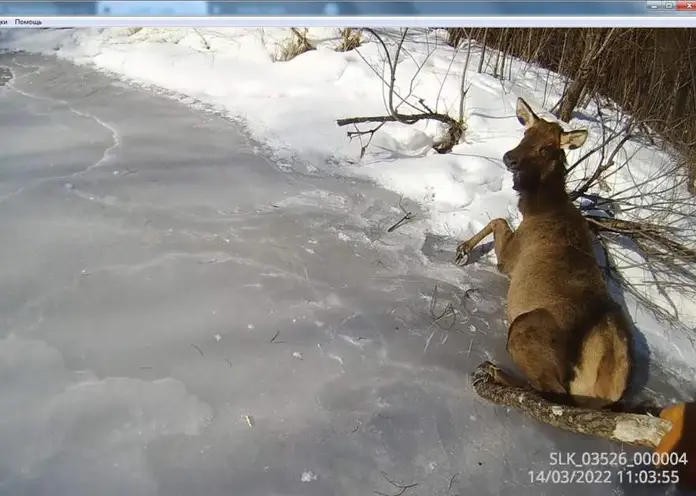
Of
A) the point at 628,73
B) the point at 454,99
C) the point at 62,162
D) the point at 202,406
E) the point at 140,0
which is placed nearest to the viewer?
the point at 140,0

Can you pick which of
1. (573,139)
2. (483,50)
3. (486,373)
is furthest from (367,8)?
(486,373)

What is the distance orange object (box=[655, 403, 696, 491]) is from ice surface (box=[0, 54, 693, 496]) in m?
0.10

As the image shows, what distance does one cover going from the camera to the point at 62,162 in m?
2.47

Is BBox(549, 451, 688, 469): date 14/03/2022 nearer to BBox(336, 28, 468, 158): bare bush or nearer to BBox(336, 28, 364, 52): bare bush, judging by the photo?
BBox(336, 28, 468, 158): bare bush

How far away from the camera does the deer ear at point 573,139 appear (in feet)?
8.45

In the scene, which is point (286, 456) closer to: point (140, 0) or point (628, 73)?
point (140, 0)

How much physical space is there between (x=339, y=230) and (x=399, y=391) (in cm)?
78

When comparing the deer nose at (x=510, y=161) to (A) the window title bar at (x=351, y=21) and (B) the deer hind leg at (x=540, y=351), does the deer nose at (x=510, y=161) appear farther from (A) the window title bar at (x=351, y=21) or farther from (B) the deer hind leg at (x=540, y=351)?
(A) the window title bar at (x=351, y=21)

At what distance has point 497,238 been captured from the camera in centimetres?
287

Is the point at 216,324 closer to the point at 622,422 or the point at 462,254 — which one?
the point at 462,254

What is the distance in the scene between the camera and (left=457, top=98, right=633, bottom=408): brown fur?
2.23 meters

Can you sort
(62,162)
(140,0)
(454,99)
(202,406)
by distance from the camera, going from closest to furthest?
(140,0)
(202,406)
(62,162)
(454,99)

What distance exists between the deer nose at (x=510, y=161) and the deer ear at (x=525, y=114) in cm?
17

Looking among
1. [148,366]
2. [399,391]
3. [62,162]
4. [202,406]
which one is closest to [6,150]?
[62,162]
